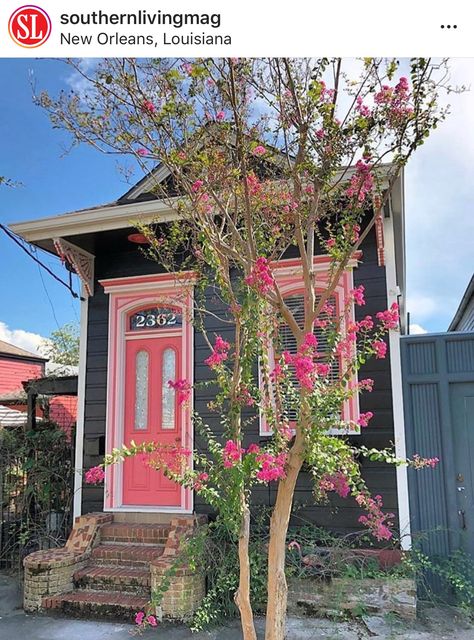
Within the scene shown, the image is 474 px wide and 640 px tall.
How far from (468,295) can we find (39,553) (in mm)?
9523

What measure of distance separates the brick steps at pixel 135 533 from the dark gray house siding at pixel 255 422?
399 mm

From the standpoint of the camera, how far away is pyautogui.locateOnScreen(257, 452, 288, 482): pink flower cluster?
2670 millimetres

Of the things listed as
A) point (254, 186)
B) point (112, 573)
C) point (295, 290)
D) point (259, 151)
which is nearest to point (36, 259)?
point (295, 290)

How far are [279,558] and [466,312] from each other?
35.3ft

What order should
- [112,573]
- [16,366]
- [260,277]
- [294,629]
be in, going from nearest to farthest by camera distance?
[260,277] < [294,629] < [112,573] < [16,366]

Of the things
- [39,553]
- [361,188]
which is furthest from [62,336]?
[361,188]

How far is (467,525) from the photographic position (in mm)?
4672

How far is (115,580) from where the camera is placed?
492cm

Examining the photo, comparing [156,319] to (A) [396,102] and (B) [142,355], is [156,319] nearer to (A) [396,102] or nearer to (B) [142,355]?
(B) [142,355]
